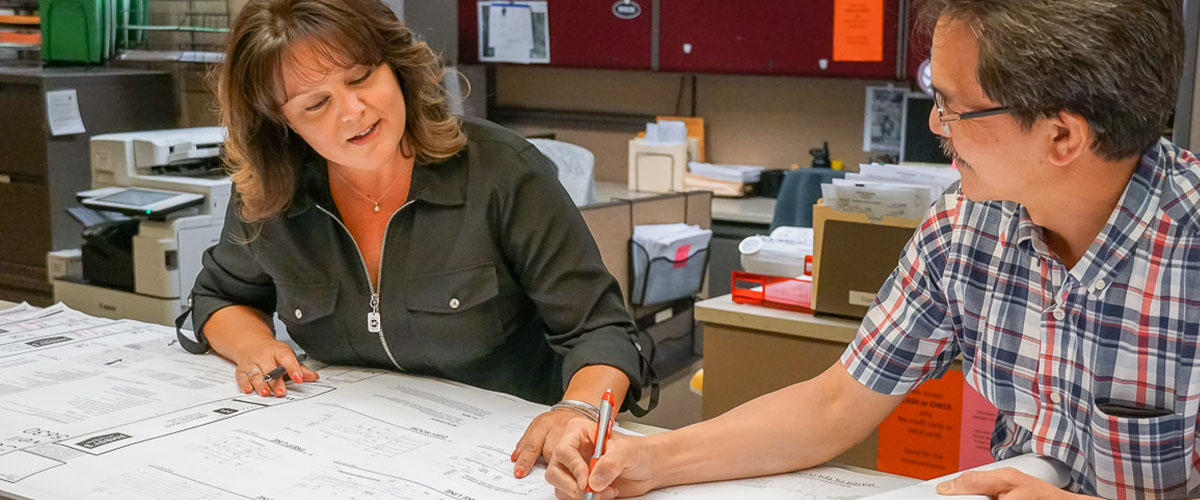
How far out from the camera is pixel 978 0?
41.2 inches

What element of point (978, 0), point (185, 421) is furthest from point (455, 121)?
point (978, 0)

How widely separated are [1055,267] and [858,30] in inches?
119

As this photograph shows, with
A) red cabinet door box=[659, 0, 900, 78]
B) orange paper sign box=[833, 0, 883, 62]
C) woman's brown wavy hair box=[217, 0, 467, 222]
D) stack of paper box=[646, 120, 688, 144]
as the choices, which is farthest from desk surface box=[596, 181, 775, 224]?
woman's brown wavy hair box=[217, 0, 467, 222]

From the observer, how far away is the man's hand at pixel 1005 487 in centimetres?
104

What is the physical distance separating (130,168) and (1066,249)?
9.03 feet

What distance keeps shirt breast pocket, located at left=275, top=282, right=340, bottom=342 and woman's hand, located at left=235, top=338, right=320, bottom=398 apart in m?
0.04

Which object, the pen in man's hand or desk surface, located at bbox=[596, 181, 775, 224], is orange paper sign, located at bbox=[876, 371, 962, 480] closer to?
the pen in man's hand

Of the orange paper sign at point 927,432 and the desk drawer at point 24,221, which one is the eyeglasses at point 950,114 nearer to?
the orange paper sign at point 927,432

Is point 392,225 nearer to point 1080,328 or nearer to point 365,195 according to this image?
point 365,195

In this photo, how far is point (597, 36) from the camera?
4.54m

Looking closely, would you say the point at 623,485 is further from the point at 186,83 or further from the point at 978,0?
the point at 186,83

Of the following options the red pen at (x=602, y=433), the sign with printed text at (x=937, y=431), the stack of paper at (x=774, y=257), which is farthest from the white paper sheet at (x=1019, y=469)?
the stack of paper at (x=774, y=257)

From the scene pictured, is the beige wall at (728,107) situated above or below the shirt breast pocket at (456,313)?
above

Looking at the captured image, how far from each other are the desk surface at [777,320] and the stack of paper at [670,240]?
0.50 meters
